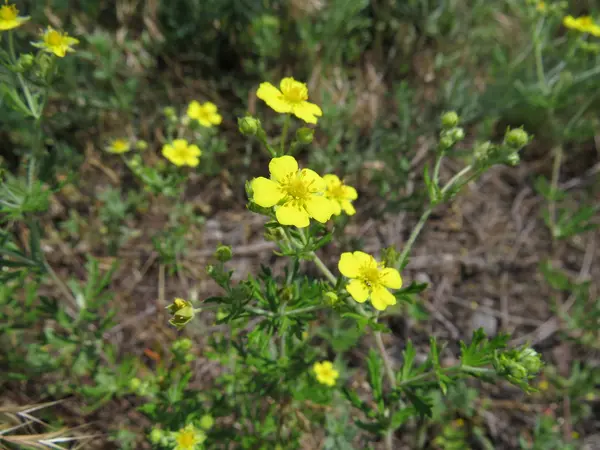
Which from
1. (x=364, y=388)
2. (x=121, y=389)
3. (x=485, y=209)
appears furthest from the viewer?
(x=485, y=209)

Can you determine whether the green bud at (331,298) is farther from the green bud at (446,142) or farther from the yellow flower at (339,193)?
the green bud at (446,142)

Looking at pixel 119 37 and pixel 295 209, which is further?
pixel 119 37

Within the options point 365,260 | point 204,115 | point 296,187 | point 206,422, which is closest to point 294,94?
point 296,187

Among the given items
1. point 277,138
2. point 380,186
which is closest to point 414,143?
point 380,186

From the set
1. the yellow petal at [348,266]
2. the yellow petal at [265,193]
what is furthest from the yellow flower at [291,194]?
the yellow petal at [348,266]

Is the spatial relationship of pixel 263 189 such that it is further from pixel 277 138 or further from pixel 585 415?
pixel 585 415

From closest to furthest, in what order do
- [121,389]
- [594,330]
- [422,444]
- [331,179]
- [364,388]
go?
[331,179], [121,389], [422,444], [364,388], [594,330]

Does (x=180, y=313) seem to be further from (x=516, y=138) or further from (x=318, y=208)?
(x=516, y=138)
